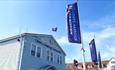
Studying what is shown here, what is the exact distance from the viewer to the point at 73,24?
41.1 ft

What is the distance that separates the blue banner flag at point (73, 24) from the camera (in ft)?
39.9

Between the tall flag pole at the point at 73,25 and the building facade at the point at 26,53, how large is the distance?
7698mm

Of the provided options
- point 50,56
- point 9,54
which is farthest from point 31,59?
point 50,56

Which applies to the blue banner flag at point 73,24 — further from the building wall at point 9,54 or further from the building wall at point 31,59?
the building wall at point 9,54

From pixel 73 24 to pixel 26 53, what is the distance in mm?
8228

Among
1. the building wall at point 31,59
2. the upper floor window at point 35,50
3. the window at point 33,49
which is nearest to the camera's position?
the building wall at point 31,59

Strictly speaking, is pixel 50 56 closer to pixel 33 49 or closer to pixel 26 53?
pixel 33 49

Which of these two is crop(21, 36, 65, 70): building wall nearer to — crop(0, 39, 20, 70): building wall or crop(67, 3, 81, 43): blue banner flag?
crop(0, 39, 20, 70): building wall

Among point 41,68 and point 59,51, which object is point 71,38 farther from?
point 59,51

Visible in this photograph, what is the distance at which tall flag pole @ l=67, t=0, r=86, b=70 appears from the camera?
39.9ft

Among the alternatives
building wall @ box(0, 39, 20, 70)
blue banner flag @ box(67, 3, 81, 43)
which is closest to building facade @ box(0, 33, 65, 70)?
building wall @ box(0, 39, 20, 70)

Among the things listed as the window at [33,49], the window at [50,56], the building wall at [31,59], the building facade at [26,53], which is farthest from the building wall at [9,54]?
the window at [50,56]

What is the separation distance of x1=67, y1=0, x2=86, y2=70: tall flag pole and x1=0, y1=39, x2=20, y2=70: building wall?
8322 millimetres

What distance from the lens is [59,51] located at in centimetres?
2588
